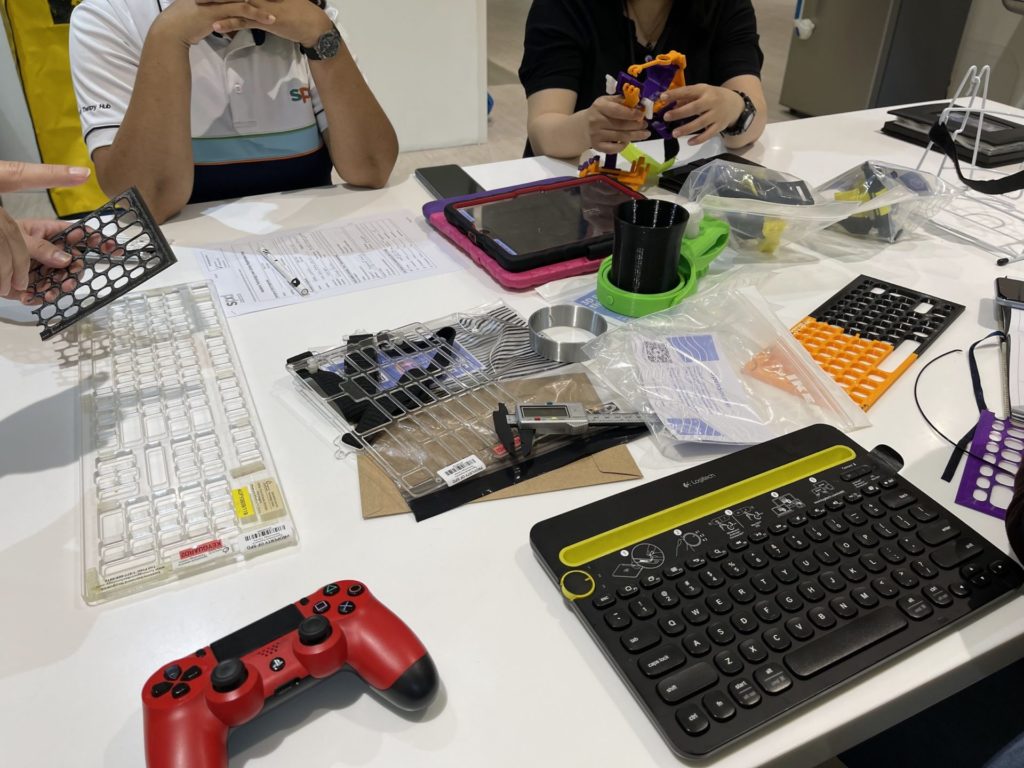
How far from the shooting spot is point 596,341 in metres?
0.76

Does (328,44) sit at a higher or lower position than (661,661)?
higher

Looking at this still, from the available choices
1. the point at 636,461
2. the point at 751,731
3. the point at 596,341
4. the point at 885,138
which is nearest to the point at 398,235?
the point at 596,341

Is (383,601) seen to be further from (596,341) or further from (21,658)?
(596,341)

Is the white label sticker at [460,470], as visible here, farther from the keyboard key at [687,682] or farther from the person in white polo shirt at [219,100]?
the person in white polo shirt at [219,100]

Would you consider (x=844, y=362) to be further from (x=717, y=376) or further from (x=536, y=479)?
(x=536, y=479)

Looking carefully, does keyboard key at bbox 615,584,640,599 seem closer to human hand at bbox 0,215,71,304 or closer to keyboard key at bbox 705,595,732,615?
keyboard key at bbox 705,595,732,615

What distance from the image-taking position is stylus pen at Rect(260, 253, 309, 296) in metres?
0.91

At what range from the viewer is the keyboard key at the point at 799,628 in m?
0.47

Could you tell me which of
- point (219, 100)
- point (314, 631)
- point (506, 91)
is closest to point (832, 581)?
point (314, 631)

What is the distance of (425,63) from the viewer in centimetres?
305

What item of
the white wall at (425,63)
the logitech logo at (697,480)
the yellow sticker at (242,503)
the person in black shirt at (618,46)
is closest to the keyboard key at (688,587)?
the logitech logo at (697,480)

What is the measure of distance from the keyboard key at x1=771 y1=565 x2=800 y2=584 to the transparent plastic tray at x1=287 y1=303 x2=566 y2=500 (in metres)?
0.22

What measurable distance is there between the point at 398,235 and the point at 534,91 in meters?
0.61

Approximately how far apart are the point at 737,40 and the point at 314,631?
1.48m
